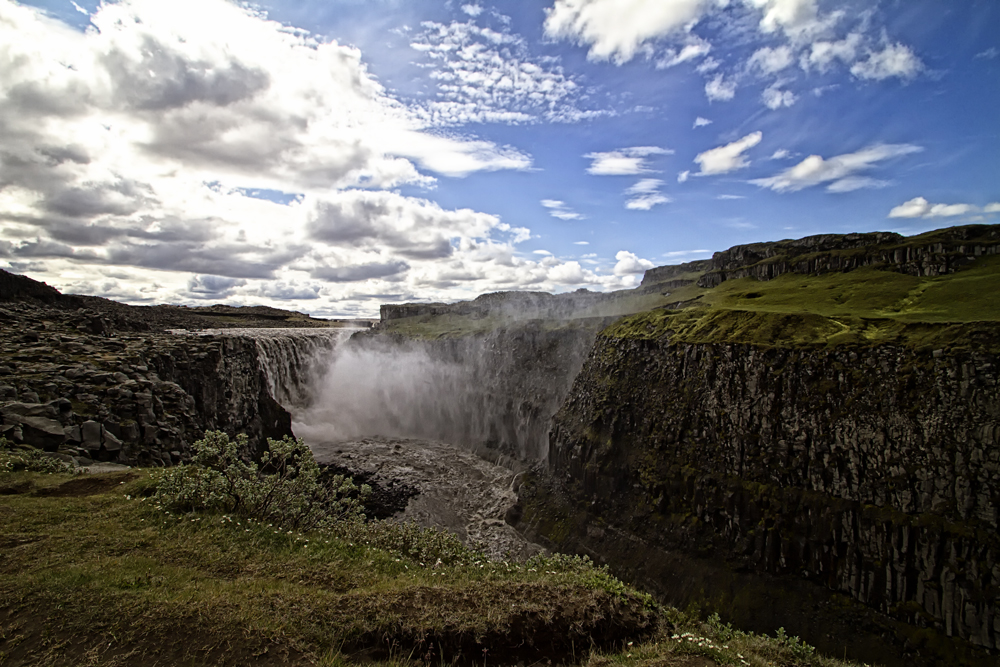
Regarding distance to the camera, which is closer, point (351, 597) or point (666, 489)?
point (351, 597)

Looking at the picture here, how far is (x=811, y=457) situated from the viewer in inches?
1130

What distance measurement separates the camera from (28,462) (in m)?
14.4

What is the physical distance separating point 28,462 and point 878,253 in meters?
69.7

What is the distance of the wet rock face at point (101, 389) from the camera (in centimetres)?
1695

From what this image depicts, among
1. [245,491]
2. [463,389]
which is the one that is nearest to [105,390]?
[245,491]

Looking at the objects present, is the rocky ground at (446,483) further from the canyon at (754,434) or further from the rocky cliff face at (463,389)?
the rocky cliff face at (463,389)

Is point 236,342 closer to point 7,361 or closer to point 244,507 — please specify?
point 7,361

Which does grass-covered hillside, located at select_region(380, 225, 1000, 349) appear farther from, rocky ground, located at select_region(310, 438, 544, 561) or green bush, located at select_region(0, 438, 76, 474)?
green bush, located at select_region(0, 438, 76, 474)

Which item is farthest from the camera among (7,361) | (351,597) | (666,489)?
(666,489)

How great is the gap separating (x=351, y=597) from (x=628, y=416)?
3522 cm

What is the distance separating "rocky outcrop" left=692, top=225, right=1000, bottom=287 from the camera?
144 ft

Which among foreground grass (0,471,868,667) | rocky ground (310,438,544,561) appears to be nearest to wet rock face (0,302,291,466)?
foreground grass (0,471,868,667)

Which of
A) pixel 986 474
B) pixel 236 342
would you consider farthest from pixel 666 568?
pixel 236 342

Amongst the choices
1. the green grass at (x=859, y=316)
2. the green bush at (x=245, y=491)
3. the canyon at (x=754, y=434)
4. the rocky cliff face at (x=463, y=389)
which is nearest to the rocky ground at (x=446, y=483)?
the canyon at (x=754, y=434)
